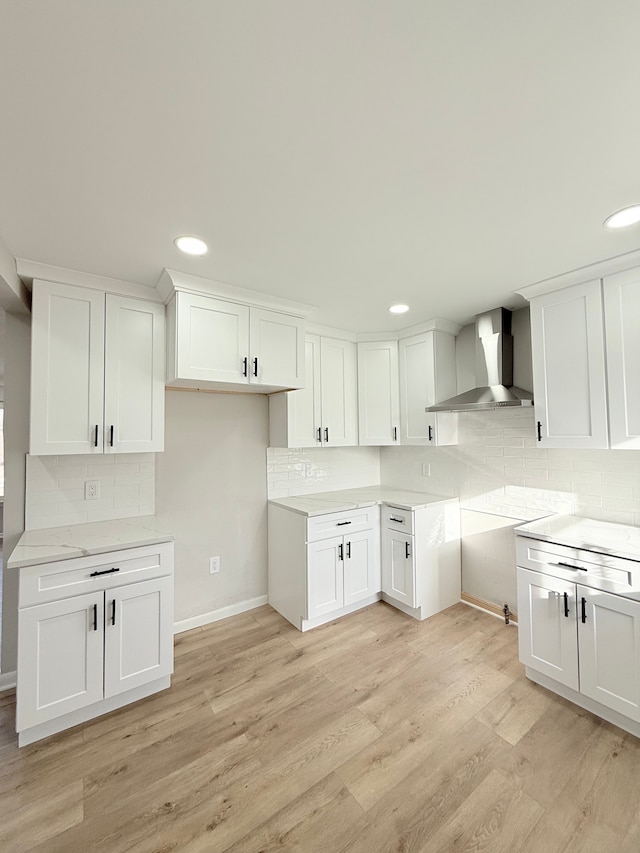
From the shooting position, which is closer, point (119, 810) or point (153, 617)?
point (119, 810)

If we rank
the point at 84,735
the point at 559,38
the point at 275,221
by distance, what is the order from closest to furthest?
the point at 559,38 → the point at 275,221 → the point at 84,735

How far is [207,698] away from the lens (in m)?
2.12

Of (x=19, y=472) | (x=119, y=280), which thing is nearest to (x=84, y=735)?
(x=19, y=472)

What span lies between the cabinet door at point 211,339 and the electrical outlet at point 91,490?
0.98 meters

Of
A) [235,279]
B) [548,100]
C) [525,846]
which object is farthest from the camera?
[235,279]

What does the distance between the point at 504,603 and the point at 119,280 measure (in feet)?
12.2

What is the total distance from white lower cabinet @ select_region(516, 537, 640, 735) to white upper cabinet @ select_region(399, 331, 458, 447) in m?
1.24

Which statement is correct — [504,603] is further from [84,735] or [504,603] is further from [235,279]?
[235,279]

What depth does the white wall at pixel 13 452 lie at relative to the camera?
87.5 inches

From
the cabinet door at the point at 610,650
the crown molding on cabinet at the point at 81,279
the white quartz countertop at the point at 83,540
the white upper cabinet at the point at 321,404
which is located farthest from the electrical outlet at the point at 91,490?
the cabinet door at the point at 610,650

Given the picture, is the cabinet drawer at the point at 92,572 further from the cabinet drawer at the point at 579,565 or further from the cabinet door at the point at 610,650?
the cabinet door at the point at 610,650

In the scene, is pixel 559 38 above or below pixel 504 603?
above

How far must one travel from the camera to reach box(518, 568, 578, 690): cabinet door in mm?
2010

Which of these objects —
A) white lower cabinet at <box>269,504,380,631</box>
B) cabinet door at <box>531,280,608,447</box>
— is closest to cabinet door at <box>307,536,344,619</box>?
white lower cabinet at <box>269,504,380,631</box>
